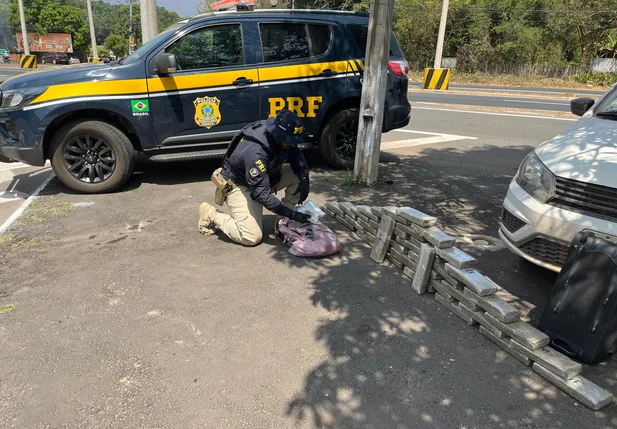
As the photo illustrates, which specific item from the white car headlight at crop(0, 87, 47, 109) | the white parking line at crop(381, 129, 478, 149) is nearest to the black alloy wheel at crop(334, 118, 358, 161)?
the white parking line at crop(381, 129, 478, 149)

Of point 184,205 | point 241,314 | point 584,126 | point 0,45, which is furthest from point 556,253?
point 0,45

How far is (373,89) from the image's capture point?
5.53m

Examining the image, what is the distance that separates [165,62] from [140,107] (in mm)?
636

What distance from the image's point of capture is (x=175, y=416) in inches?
89.0

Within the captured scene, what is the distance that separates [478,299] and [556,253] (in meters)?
0.63

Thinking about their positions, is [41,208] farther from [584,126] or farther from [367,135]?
[584,126]

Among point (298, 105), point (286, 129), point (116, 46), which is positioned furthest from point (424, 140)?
point (116, 46)

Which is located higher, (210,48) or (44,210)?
(210,48)

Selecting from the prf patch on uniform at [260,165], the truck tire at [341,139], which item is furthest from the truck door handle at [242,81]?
the prf patch on uniform at [260,165]

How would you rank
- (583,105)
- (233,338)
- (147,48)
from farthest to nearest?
(147,48), (583,105), (233,338)

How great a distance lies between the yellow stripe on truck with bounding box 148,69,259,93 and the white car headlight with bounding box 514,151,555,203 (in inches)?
139

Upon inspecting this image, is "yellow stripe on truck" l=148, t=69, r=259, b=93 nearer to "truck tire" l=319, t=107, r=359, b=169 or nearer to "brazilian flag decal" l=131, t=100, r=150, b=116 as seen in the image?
"brazilian flag decal" l=131, t=100, r=150, b=116

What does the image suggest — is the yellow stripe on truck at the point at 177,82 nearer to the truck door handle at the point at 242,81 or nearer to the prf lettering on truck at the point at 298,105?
the truck door handle at the point at 242,81

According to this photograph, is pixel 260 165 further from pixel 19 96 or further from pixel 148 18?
pixel 148 18
